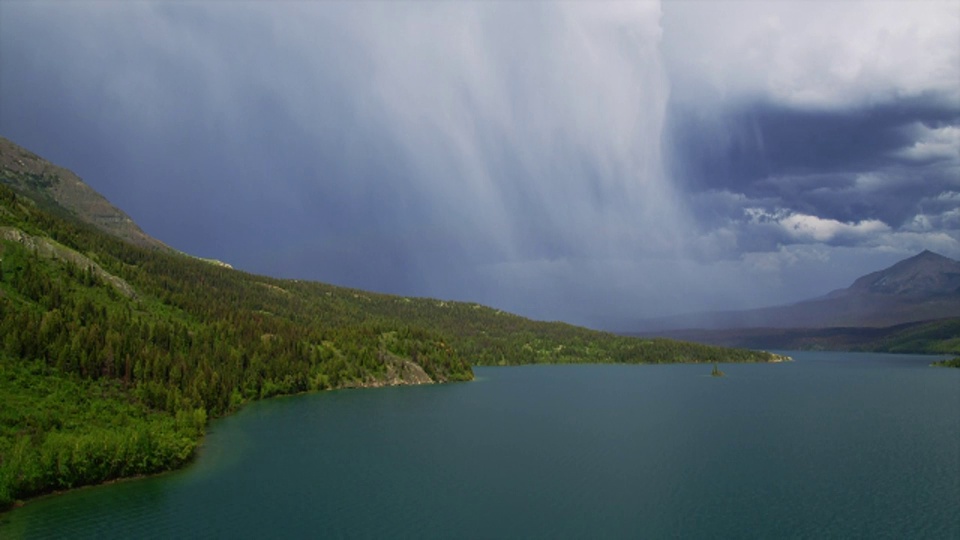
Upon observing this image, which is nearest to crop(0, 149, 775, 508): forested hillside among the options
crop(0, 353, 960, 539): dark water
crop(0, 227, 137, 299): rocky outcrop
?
crop(0, 227, 137, 299): rocky outcrop

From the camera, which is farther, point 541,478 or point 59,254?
point 59,254

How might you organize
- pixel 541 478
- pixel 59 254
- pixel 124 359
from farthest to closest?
pixel 59 254 → pixel 124 359 → pixel 541 478

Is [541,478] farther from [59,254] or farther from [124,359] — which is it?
[59,254]

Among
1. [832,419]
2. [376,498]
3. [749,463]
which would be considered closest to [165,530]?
[376,498]

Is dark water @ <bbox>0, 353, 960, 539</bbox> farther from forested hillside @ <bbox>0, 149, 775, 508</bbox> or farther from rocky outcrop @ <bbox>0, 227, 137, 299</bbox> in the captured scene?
rocky outcrop @ <bbox>0, 227, 137, 299</bbox>

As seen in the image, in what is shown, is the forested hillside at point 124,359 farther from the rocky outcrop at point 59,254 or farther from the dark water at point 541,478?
the dark water at point 541,478

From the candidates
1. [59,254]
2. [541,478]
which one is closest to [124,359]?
[59,254]

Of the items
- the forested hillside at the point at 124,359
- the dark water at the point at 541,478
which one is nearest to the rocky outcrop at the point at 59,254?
the forested hillside at the point at 124,359
